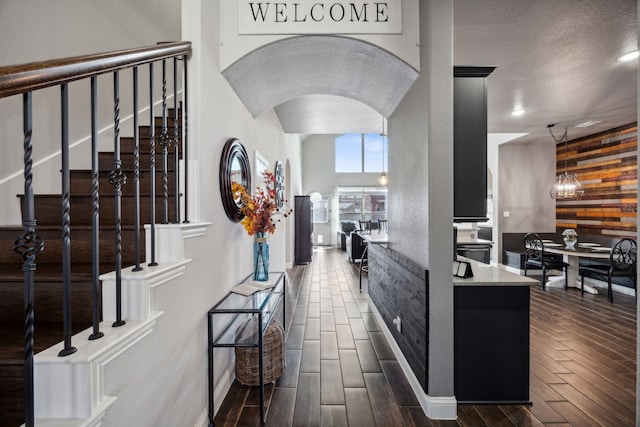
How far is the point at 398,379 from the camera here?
2377 millimetres

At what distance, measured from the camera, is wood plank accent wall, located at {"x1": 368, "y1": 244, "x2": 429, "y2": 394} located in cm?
205

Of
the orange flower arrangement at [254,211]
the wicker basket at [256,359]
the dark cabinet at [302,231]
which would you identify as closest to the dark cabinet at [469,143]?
the orange flower arrangement at [254,211]

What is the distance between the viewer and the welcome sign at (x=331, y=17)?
2.14 meters

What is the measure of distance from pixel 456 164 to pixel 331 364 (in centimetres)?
198

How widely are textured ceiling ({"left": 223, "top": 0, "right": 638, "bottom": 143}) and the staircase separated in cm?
120

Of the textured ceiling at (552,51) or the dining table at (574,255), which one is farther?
the dining table at (574,255)

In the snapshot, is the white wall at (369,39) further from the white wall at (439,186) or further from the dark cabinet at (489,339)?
the dark cabinet at (489,339)

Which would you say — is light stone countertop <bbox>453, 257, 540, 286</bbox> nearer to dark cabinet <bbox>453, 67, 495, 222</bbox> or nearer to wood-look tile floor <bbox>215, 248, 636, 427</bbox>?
dark cabinet <bbox>453, 67, 495, 222</bbox>

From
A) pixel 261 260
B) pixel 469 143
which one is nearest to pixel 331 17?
pixel 469 143

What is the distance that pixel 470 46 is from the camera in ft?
8.70

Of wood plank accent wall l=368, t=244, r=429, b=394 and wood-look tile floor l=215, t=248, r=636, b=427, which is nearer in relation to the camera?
wood-look tile floor l=215, t=248, r=636, b=427

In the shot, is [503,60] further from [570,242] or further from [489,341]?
[570,242]

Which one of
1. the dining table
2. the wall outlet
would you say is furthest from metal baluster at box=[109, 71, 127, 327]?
the dining table

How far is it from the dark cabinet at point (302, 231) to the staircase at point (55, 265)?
18.3ft
